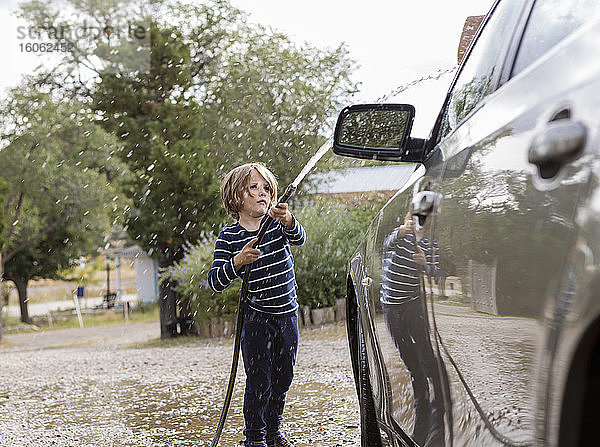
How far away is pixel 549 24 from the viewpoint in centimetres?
140

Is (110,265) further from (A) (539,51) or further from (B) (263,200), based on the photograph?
(A) (539,51)

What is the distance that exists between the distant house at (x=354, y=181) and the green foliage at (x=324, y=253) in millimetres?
3723

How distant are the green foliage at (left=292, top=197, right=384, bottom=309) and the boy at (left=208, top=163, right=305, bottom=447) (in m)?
6.67

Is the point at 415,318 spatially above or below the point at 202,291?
below

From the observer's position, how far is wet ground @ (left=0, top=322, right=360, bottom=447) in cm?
446

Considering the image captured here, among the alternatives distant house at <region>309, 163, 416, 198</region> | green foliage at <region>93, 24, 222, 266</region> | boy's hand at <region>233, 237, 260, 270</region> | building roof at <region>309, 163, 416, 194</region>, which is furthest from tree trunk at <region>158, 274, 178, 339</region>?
boy's hand at <region>233, 237, 260, 270</region>

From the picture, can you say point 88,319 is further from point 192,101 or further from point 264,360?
point 264,360

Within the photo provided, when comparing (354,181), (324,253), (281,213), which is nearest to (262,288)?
(281,213)

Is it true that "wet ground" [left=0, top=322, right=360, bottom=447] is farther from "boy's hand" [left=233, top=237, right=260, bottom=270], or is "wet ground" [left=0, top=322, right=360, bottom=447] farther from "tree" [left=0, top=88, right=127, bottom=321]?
"tree" [left=0, top=88, right=127, bottom=321]

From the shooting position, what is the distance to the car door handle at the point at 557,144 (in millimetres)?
974

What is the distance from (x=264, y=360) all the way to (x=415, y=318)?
1874 mm

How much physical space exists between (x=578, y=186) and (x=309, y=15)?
2087 cm

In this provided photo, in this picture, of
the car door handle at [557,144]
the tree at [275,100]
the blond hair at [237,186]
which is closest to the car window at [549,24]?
the car door handle at [557,144]

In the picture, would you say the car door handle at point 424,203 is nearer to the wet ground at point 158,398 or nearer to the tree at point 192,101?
the wet ground at point 158,398
